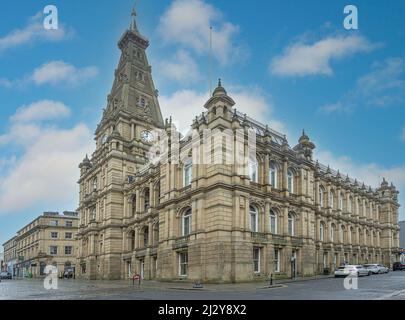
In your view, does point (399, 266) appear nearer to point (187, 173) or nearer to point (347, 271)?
point (347, 271)

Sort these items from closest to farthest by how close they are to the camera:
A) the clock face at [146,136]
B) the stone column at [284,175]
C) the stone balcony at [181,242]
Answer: the stone balcony at [181,242]
the stone column at [284,175]
the clock face at [146,136]

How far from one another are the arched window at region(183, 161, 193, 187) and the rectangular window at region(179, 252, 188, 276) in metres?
7.07

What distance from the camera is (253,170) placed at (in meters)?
38.5

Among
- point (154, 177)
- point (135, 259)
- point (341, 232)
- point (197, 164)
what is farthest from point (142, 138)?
point (341, 232)

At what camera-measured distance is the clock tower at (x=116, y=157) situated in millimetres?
54156

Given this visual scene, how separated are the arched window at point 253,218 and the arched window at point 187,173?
274 inches

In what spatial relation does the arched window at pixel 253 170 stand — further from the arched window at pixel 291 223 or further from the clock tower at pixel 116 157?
the clock tower at pixel 116 157

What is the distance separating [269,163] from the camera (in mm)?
40344

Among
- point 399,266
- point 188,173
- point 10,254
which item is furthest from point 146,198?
point 10,254

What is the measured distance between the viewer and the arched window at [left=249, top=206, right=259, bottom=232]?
Result: 37.0 meters

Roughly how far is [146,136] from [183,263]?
95.6ft

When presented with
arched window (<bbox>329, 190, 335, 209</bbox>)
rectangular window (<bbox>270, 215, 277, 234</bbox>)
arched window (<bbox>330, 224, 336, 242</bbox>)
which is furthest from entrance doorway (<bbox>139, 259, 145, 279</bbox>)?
arched window (<bbox>329, 190, 335, 209</bbox>)

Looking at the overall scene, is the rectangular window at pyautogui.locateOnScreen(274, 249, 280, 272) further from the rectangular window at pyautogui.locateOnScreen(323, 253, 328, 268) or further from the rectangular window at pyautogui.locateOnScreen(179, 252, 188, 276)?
the rectangular window at pyautogui.locateOnScreen(323, 253, 328, 268)

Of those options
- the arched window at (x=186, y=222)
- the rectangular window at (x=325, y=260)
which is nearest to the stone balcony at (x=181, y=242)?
the arched window at (x=186, y=222)
